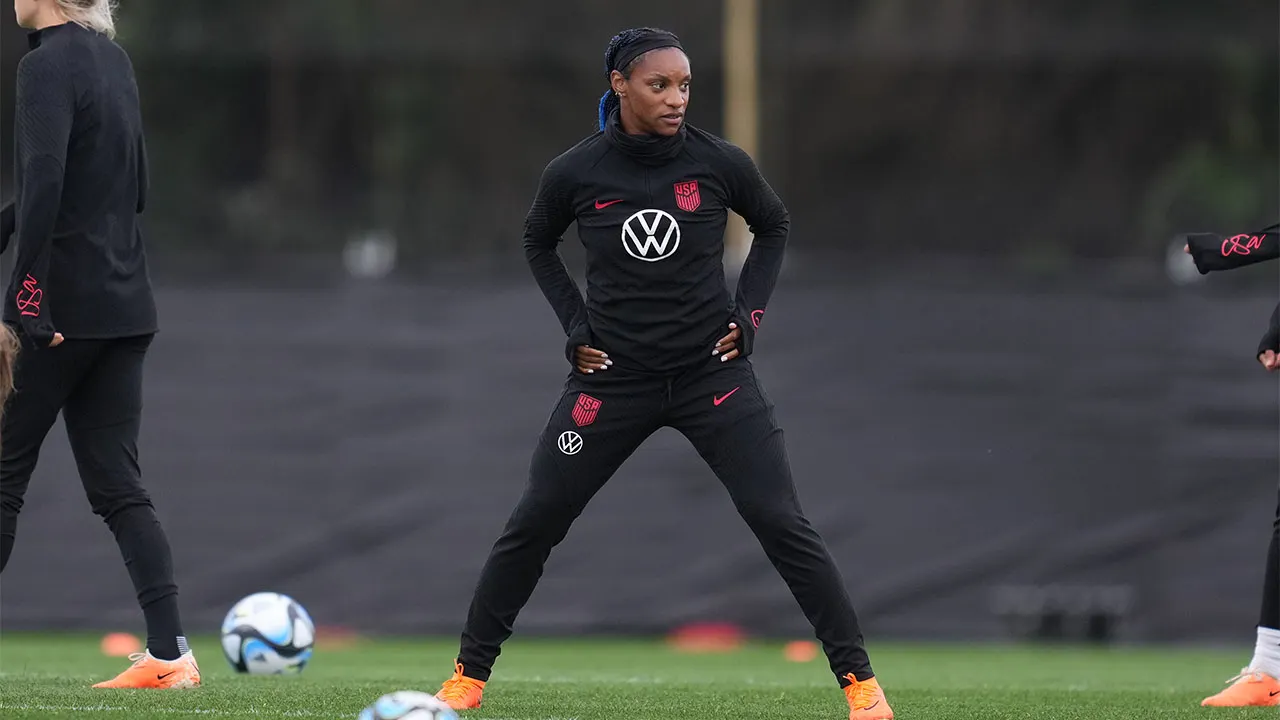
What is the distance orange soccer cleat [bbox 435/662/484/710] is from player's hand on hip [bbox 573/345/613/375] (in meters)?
0.98

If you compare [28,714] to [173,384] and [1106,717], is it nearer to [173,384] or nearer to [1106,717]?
[1106,717]

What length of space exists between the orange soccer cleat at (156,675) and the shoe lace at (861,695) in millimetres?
2241

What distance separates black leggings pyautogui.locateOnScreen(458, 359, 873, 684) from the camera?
209 inches

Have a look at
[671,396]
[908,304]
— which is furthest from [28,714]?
[908,304]

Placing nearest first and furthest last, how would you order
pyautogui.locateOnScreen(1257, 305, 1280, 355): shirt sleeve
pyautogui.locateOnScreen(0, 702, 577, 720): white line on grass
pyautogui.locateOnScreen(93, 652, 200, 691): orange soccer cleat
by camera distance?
pyautogui.locateOnScreen(0, 702, 577, 720): white line on grass < pyautogui.locateOnScreen(93, 652, 200, 691): orange soccer cleat < pyautogui.locateOnScreen(1257, 305, 1280, 355): shirt sleeve

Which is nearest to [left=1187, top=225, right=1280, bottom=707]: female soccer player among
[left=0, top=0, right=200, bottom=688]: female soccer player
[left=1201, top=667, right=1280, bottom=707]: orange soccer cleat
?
[left=1201, top=667, right=1280, bottom=707]: orange soccer cleat

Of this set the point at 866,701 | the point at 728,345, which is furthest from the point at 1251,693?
the point at 728,345

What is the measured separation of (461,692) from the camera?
5480mm

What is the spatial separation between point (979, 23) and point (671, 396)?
8261 millimetres

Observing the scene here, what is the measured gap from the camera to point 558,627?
Answer: 1072cm

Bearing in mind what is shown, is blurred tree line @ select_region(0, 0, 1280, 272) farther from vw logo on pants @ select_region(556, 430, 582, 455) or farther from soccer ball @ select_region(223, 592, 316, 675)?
vw logo on pants @ select_region(556, 430, 582, 455)

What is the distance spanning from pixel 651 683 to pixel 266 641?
59.3 inches

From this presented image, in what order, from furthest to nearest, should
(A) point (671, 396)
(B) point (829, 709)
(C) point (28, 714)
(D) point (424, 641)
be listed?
(D) point (424, 641), (B) point (829, 709), (A) point (671, 396), (C) point (28, 714)

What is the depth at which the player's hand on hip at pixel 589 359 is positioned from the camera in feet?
17.7
